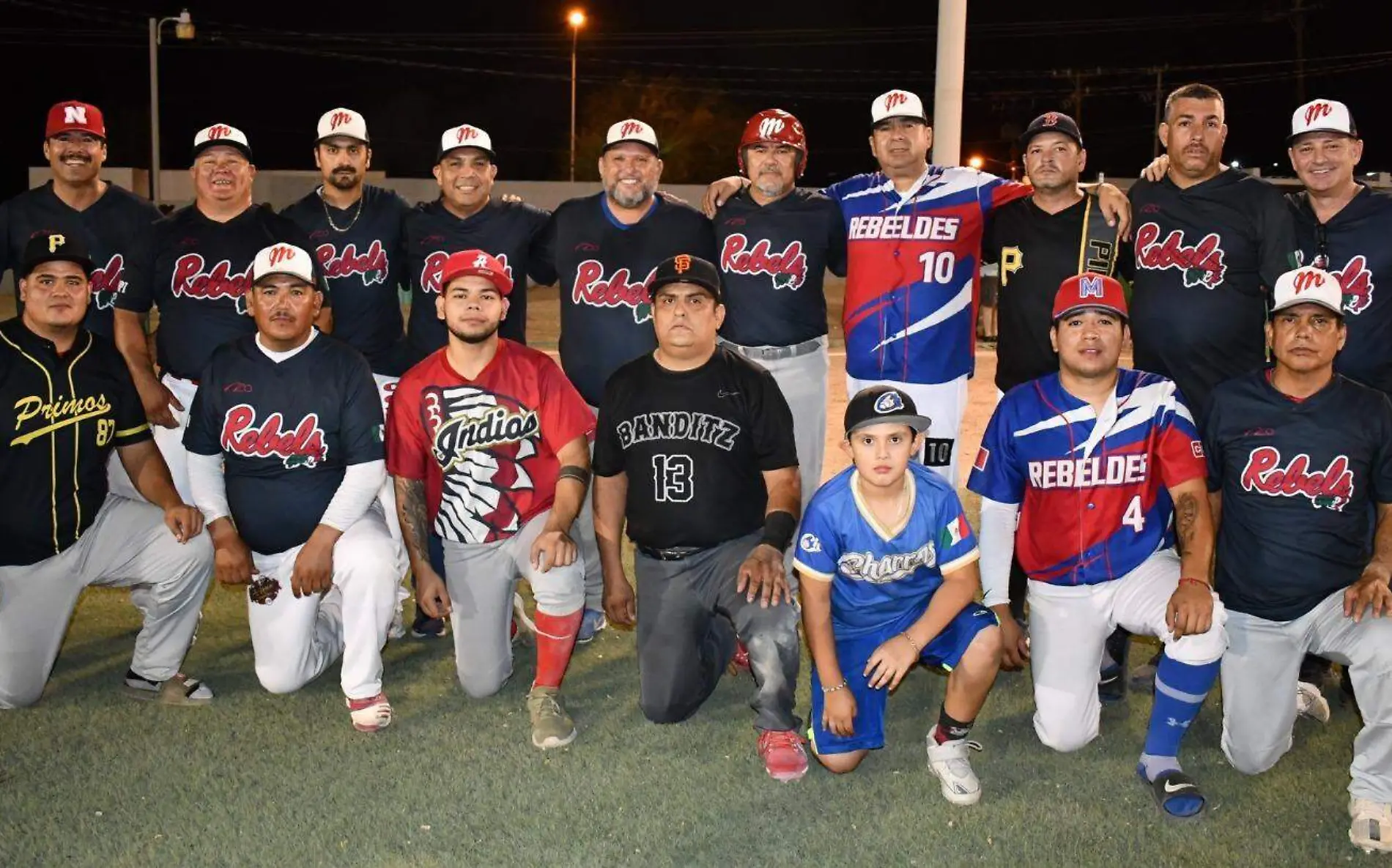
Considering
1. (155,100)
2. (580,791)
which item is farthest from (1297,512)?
(155,100)

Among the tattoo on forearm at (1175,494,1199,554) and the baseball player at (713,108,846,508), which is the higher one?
the baseball player at (713,108,846,508)

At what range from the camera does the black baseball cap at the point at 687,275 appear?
5457 millimetres

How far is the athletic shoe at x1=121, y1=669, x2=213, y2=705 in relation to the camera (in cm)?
571

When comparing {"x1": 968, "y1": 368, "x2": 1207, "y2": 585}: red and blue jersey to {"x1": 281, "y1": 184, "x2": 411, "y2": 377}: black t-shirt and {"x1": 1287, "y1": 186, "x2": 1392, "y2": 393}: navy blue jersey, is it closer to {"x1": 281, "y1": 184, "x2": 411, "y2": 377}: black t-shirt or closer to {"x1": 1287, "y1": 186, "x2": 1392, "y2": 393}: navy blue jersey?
{"x1": 1287, "y1": 186, "x2": 1392, "y2": 393}: navy blue jersey

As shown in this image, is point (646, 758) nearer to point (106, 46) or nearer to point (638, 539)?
point (638, 539)

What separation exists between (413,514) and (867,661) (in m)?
2.17

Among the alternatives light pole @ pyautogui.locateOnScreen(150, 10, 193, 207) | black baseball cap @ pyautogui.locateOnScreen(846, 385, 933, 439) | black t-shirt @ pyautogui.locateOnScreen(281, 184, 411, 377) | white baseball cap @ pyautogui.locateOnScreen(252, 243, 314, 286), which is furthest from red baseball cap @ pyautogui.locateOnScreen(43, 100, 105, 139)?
light pole @ pyautogui.locateOnScreen(150, 10, 193, 207)

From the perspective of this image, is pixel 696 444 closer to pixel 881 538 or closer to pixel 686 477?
pixel 686 477

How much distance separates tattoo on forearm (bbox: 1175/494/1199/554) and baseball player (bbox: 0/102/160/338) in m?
5.28

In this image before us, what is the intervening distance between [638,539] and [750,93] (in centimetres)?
6233

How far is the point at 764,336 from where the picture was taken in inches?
264

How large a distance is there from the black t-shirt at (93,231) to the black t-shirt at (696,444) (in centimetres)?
295

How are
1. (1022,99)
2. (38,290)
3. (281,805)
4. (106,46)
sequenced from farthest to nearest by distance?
(1022,99) < (106,46) < (38,290) < (281,805)

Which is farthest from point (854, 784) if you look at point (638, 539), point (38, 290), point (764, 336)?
point (38, 290)
